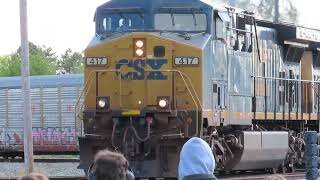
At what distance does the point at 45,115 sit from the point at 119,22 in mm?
15136

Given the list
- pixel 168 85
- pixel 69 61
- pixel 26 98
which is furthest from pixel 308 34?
pixel 69 61

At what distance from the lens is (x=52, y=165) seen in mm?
24688

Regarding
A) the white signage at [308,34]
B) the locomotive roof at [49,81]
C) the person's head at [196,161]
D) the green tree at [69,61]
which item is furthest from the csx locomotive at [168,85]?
the green tree at [69,61]

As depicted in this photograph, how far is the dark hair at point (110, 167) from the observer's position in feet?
16.2

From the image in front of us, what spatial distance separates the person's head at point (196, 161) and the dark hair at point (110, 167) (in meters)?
0.59

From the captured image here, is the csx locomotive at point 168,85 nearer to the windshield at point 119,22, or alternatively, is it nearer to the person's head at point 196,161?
the windshield at point 119,22

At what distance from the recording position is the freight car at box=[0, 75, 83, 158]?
97.7ft

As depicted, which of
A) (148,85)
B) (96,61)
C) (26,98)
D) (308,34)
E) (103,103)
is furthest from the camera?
(308,34)

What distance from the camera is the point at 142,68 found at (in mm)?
15070

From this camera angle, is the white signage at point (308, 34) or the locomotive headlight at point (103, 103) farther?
the white signage at point (308, 34)

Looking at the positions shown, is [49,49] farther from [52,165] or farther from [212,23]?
[212,23]

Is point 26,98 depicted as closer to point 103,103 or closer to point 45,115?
point 103,103

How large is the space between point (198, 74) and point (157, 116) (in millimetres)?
1156

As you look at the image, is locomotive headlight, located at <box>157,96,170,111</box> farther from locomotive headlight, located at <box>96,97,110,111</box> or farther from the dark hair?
the dark hair
